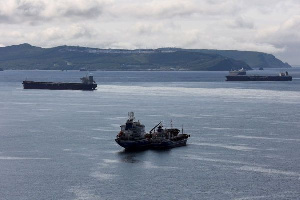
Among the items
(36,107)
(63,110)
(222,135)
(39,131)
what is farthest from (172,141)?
(36,107)

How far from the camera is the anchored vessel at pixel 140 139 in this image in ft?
363

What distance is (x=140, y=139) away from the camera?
112000 millimetres

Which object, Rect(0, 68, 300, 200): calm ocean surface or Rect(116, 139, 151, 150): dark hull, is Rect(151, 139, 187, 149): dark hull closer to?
Rect(116, 139, 151, 150): dark hull

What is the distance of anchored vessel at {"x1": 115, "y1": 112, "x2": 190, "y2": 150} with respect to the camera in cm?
11050

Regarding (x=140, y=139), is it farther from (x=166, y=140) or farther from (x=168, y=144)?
(x=168, y=144)

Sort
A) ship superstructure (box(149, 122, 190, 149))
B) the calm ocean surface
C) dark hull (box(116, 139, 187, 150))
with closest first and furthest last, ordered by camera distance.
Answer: the calm ocean surface < dark hull (box(116, 139, 187, 150)) < ship superstructure (box(149, 122, 190, 149))

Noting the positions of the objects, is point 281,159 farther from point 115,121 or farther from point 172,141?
point 115,121

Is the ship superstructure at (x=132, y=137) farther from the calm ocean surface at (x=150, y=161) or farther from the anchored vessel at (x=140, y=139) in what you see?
the calm ocean surface at (x=150, y=161)

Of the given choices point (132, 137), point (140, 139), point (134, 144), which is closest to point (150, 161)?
point (134, 144)

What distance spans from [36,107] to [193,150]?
98.2 metres

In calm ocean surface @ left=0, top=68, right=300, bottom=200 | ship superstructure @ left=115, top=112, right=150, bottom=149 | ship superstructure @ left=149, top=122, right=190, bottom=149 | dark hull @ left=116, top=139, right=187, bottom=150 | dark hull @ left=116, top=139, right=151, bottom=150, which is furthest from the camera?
ship superstructure @ left=149, top=122, right=190, bottom=149

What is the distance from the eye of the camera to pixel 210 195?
258 ft

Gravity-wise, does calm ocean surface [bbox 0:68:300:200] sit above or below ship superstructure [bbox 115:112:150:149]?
below

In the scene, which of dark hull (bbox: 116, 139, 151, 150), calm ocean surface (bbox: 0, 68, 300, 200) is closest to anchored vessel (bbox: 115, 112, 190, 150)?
dark hull (bbox: 116, 139, 151, 150)
